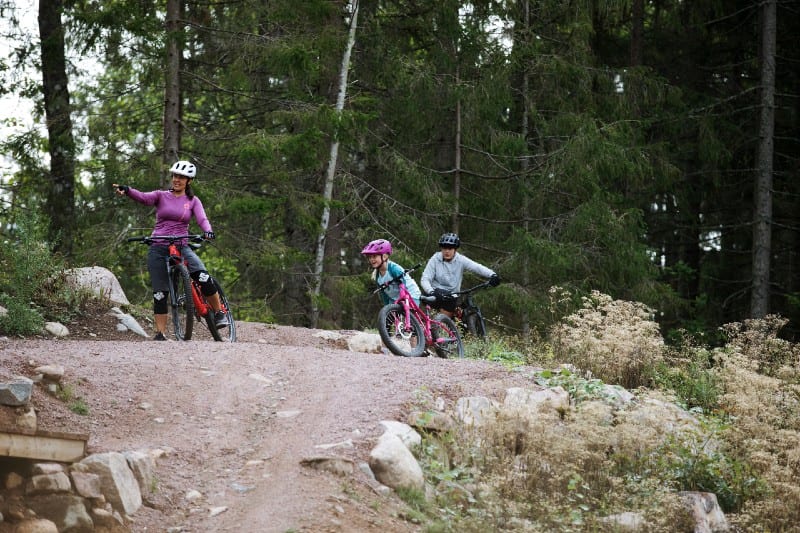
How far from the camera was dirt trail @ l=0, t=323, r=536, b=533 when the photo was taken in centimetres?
624

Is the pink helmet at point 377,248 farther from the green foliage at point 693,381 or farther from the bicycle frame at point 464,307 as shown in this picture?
the green foliage at point 693,381

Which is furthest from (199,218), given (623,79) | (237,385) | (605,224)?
(623,79)

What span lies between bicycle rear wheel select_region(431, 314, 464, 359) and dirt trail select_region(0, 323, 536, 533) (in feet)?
4.47

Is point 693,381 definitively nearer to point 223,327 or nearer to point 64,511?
point 223,327

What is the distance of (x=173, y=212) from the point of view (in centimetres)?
1084

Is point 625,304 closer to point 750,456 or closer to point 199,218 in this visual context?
point 750,456

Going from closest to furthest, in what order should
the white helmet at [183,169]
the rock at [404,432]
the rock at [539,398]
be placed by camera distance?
the rock at [404,432] → the rock at [539,398] → the white helmet at [183,169]

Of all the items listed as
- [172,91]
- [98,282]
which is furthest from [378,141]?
[98,282]

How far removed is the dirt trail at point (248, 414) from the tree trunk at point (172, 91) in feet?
22.2

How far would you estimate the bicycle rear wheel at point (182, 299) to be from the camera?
416 inches

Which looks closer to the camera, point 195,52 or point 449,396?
point 449,396

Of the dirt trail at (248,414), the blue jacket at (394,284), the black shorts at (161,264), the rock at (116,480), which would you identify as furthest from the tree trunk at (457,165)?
the rock at (116,480)

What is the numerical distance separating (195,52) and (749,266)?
53.5ft

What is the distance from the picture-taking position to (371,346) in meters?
13.0
